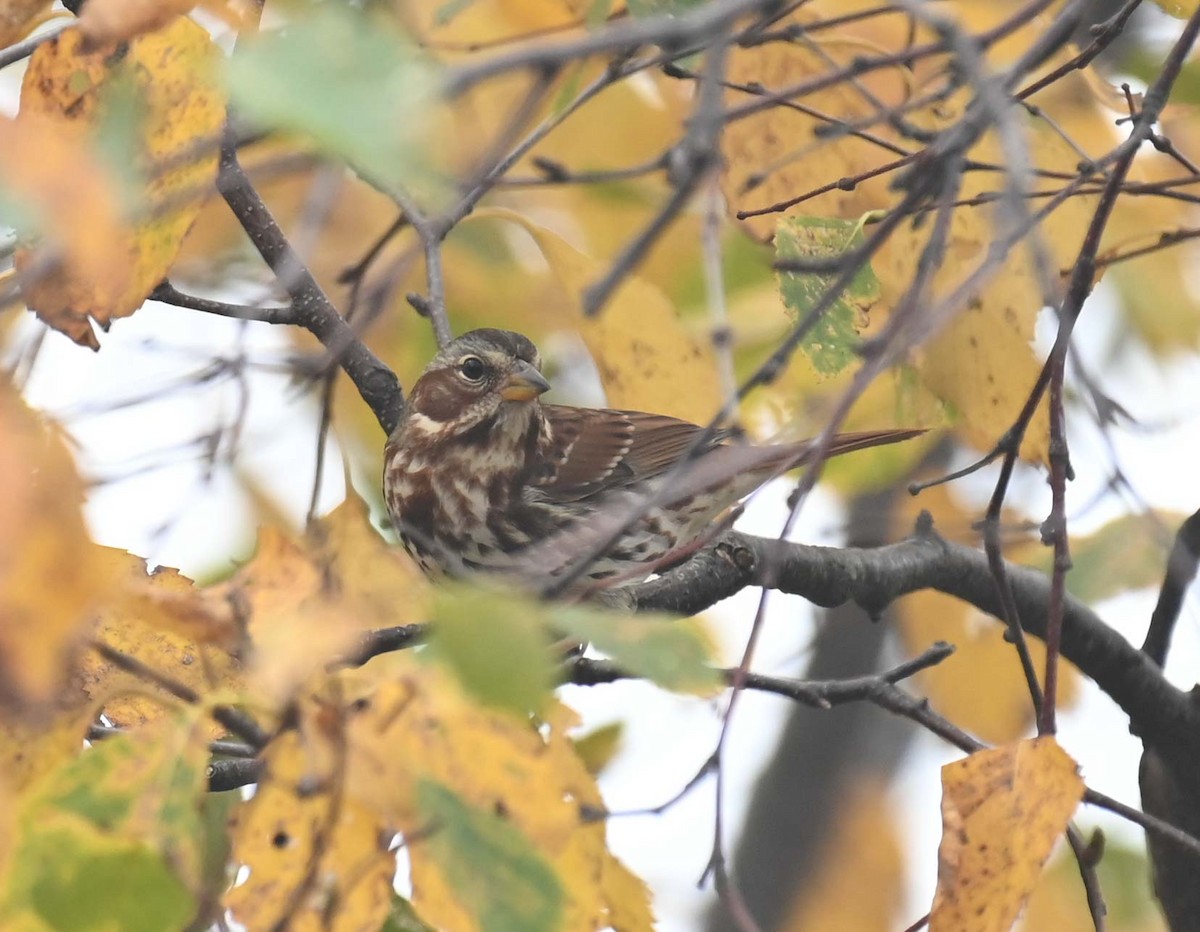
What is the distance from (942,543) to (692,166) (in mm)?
2424

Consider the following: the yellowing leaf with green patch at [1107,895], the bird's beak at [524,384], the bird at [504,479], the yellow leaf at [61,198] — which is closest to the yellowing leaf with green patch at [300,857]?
the yellow leaf at [61,198]

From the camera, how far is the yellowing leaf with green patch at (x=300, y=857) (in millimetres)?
1532

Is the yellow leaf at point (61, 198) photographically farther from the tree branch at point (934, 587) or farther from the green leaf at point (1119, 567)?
the green leaf at point (1119, 567)

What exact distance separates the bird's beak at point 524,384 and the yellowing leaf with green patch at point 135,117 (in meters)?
1.89

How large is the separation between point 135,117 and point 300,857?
29.7 inches

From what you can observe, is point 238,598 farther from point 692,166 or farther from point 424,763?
point 692,166

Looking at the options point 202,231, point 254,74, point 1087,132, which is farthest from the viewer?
point 1087,132

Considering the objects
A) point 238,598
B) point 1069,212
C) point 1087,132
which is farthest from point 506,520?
point 238,598

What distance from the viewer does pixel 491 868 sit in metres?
1.42

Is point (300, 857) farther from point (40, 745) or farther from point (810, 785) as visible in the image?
point (810, 785)

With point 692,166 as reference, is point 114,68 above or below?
above

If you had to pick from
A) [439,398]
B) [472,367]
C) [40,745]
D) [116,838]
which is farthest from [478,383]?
[116,838]

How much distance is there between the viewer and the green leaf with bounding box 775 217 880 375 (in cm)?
228

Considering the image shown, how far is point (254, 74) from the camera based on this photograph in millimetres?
1165
